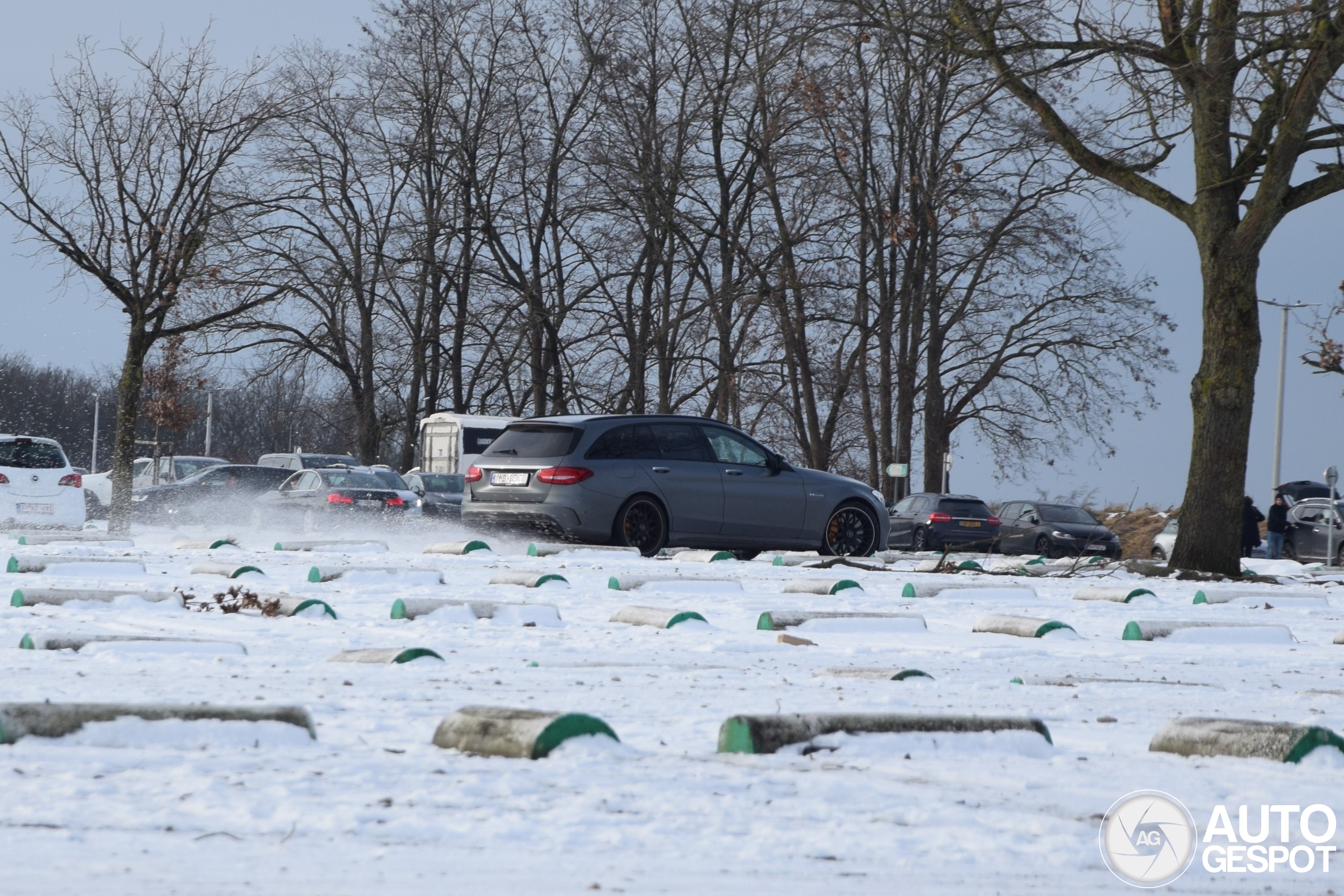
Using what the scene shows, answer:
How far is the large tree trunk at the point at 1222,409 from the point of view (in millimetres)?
14406

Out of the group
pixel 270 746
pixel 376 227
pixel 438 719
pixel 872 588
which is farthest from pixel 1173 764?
pixel 376 227

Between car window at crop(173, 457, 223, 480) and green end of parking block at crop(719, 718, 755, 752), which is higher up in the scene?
car window at crop(173, 457, 223, 480)

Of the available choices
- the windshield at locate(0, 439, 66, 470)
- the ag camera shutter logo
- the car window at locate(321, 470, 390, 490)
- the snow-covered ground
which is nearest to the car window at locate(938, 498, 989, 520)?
the car window at locate(321, 470, 390, 490)

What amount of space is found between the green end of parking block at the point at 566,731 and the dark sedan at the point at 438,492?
24.4 meters

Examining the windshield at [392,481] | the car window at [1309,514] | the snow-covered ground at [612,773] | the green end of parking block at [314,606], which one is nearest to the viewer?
the snow-covered ground at [612,773]

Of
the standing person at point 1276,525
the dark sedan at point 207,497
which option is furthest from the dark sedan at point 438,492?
the standing person at point 1276,525

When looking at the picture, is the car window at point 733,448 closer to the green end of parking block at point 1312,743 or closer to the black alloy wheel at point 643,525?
the black alloy wheel at point 643,525

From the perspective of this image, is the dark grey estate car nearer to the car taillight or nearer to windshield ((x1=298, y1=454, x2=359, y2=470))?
the car taillight

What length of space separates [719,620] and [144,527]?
69.3 ft

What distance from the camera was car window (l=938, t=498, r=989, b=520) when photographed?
105ft

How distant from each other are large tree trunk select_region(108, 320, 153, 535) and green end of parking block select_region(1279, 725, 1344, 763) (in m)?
19.8

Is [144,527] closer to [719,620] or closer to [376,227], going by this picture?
[376,227]

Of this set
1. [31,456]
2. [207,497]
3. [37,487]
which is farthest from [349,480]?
[37,487]

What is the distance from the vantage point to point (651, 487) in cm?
1510
